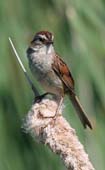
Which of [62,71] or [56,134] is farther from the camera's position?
[62,71]

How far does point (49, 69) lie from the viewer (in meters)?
2.45

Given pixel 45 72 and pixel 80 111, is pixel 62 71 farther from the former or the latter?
pixel 80 111

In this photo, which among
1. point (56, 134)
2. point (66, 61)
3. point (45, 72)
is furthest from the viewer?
point (45, 72)

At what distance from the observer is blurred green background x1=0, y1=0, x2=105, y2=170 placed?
1989 mm

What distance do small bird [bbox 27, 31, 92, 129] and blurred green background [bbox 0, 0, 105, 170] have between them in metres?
0.07

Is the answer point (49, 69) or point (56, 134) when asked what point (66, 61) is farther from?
point (56, 134)

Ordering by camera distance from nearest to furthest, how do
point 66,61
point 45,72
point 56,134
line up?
point 56,134, point 66,61, point 45,72

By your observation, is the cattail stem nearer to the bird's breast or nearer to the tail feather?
the tail feather

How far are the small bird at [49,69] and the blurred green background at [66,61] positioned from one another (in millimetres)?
67

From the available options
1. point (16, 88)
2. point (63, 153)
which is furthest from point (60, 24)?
point (63, 153)

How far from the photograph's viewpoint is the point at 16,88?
2.05 m

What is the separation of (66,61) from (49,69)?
1.15 feet

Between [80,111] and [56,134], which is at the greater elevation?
[56,134]

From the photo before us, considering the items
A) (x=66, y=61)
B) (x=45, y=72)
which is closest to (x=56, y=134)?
(x=66, y=61)
